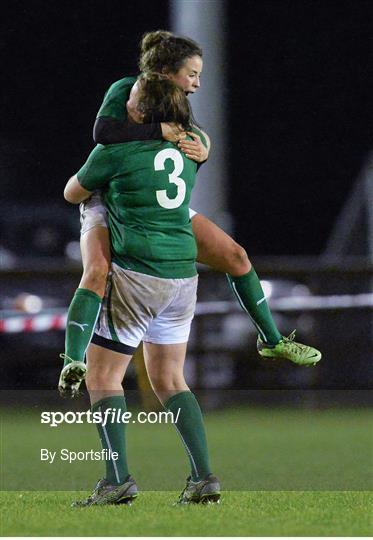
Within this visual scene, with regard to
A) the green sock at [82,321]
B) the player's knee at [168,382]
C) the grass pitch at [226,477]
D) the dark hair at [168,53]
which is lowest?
the grass pitch at [226,477]

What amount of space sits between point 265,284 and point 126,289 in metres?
4.49

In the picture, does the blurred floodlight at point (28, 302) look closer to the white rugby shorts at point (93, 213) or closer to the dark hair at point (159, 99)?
the white rugby shorts at point (93, 213)

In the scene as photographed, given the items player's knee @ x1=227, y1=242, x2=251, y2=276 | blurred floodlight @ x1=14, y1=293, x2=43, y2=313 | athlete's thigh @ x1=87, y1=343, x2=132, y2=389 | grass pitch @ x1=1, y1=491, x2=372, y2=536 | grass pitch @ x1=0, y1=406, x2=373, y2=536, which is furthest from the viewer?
blurred floodlight @ x1=14, y1=293, x2=43, y2=313

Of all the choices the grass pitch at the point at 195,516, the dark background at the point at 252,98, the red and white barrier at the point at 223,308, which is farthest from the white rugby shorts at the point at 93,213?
the dark background at the point at 252,98

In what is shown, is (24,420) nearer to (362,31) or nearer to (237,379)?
(237,379)

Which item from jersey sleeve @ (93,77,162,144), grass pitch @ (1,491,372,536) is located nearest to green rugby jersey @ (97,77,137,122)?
jersey sleeve @ (93,77,162,144)

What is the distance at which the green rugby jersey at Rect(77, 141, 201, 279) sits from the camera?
4801mm

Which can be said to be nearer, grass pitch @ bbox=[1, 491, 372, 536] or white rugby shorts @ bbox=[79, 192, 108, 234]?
grass pitch @ bbox=[1, 491, 372, 536]

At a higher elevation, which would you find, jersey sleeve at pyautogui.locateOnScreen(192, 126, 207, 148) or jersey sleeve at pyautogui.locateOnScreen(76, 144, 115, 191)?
jersey sleeve at pyautogui.locateOnScreen(192, 126, 207, 148)

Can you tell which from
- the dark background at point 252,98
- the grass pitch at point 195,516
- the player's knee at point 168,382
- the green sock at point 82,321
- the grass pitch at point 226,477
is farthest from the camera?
the dark background at point 252,98

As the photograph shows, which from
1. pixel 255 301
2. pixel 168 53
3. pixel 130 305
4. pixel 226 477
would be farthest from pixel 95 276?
pixel 226 477

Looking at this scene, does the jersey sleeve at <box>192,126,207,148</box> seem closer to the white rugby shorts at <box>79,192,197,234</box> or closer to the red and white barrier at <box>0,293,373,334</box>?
the white rugby shorts at <box>79,192,197,234</box>

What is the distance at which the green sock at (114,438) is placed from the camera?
4.88 meters

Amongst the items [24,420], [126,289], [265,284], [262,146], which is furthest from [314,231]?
[126,289]
